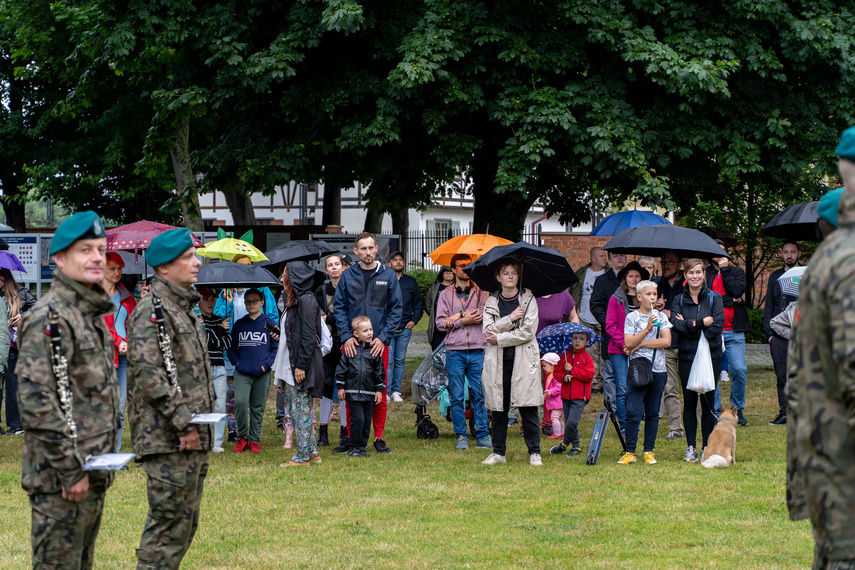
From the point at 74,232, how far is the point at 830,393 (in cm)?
311

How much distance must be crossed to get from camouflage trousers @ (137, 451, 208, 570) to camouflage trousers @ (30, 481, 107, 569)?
550mm

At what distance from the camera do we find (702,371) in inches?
363

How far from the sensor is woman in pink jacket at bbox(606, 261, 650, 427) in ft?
33.6

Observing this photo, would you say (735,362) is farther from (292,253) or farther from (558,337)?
(292,253)

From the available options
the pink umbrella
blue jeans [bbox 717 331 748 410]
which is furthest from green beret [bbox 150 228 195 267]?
the pink umbrella

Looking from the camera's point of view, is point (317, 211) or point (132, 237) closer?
point (132, 237)

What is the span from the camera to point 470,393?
11320 mm

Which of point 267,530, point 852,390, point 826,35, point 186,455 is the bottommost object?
point 267,530

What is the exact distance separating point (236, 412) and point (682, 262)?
5014 millimetres

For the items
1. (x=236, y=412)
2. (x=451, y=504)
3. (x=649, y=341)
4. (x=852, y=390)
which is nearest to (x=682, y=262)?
(x=649, y=341)

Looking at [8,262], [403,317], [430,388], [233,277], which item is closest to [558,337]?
[430,388]

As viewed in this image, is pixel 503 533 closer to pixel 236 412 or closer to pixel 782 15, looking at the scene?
pixel 236 412

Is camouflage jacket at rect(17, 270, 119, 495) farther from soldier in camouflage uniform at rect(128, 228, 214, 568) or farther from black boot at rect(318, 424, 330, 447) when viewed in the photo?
black boot at rect(318, 424, 330, 447)

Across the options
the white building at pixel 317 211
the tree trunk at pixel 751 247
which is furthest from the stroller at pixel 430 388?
the white building at pixel 317 211
